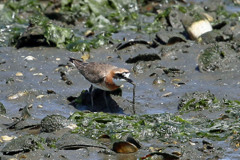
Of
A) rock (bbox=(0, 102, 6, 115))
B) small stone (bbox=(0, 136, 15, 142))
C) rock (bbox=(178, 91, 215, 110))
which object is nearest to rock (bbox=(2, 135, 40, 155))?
small stone (bbox=(0, 136, 15, 142))

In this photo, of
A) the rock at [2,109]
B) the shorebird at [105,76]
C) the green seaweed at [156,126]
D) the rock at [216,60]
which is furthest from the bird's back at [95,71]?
the rock at [216,60]

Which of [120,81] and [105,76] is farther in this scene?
[105,76]

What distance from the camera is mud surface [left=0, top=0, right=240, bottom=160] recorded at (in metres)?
8.26

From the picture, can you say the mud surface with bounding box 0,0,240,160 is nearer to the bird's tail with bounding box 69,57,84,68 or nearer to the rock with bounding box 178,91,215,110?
the rock with bounding box 178,91,215,110

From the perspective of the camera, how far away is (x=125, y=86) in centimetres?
1166

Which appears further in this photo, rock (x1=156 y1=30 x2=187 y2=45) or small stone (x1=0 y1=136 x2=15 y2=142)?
rock (x1=156 y1=30 x2=187 y2=45)

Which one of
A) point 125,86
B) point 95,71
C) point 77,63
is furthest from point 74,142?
point 125,86

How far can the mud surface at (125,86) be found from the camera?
8.26 m

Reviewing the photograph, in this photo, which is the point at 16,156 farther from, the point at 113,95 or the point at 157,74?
the point at 157,74

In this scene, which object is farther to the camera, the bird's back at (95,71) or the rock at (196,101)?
the bird's back at (95,71)

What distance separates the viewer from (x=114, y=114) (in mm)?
10148

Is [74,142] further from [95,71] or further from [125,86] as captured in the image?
[125,86]

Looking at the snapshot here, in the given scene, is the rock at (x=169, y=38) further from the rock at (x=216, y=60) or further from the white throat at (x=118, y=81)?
the white throat at (x=118, y=81)

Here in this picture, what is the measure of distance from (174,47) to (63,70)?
2835 millimetres
